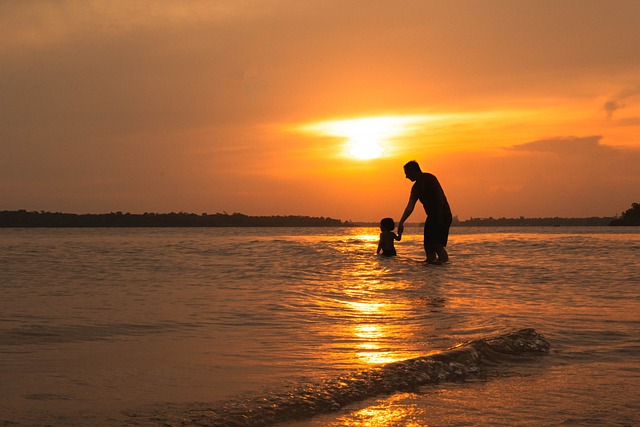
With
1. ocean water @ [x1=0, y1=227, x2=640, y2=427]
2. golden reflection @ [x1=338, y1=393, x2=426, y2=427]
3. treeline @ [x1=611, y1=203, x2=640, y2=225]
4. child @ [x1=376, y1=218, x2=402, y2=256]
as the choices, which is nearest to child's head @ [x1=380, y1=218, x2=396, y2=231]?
child @ [x1=376, y1=218, x2=402, y2=256]

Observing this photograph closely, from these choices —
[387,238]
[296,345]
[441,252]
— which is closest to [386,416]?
[296,345]

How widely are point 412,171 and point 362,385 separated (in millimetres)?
11348

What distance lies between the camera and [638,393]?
384 cm

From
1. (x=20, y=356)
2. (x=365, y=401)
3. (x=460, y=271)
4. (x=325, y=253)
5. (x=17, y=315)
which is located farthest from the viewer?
(x=325, y=253)

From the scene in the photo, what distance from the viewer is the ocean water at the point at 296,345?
3.50 meters

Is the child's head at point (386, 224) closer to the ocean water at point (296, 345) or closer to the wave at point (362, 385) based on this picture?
the ocean water at point (296, 345)

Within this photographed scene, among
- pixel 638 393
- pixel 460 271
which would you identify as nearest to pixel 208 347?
pixel 638 393

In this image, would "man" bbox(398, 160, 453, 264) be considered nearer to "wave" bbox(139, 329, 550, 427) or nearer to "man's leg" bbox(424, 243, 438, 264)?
"man's leg" bbox(424, 243, 438, 264)

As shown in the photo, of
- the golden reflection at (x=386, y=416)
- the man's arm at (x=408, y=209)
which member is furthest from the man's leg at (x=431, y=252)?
the golden reflection at (x=386, y=416)

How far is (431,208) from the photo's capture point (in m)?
14.8

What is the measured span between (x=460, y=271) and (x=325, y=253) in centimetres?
642

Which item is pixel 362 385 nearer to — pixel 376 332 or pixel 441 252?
pixel 376 332

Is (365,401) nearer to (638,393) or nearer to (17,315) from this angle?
(638,393)

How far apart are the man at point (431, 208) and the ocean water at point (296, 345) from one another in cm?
305
